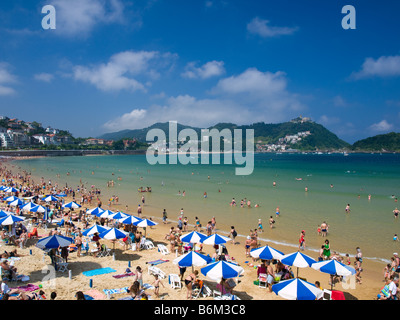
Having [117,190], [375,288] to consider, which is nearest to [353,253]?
[375,288]

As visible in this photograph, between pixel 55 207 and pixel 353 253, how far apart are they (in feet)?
73.0

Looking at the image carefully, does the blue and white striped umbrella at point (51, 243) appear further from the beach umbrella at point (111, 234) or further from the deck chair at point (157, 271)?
the deck chair at point (157, 271)

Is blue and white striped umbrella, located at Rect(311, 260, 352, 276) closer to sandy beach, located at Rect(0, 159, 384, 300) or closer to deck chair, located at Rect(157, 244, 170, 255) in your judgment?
sandy beach, located at Rect(0, 159, 384, 300)

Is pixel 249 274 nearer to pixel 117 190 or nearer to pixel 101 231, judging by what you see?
pixel 101 231

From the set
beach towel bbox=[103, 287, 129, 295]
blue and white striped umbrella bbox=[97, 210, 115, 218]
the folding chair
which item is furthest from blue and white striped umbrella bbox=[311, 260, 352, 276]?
blue and white striped umbrella bbox=[97, 210, 115, 218]

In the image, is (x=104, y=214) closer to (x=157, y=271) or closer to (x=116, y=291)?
(x=157, y=271)

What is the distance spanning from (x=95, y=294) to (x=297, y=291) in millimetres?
6455

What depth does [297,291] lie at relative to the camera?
757 cm

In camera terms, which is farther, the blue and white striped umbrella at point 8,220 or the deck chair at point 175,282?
the blue and white striped umbrella at point 8,220

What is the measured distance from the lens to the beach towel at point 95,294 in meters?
8.85

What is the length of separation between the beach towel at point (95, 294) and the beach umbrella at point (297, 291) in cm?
558

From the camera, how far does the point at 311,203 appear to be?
30.2 meters

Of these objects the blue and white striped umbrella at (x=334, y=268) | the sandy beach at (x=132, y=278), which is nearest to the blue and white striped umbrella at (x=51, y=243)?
the sandy beach at (x=132, y=278)

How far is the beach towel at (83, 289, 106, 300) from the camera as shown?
348 inches
